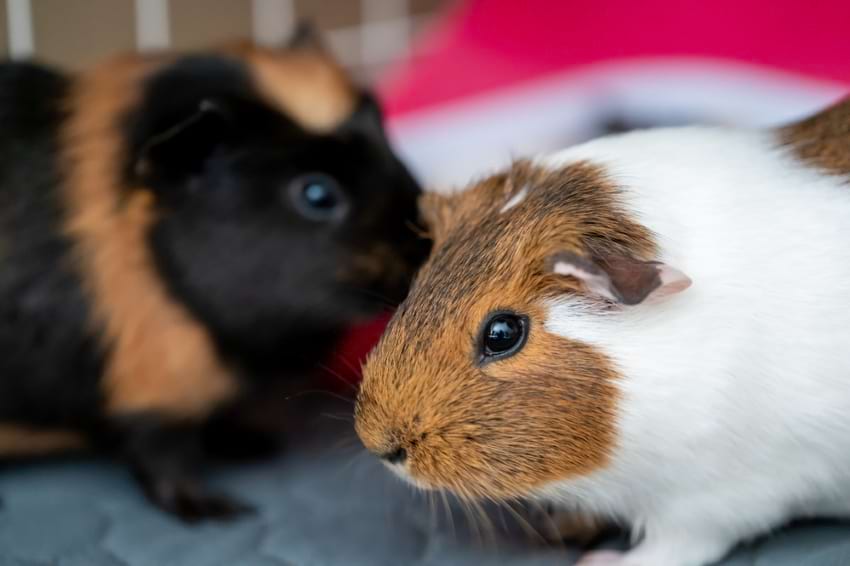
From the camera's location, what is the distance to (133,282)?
114 centimetres

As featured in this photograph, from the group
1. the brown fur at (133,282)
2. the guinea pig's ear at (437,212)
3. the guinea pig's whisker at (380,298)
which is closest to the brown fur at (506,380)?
the guinea pig's ear at (437,212)

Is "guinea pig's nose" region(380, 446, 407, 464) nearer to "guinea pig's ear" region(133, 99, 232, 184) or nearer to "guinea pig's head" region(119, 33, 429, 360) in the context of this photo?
"guinea pig's head" region(119, 33, 429, 360)

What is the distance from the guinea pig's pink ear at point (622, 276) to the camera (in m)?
0.72

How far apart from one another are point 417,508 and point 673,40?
1422 mm

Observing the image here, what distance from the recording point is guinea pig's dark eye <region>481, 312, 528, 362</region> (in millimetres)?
791

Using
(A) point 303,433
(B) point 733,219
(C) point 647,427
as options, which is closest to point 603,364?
(C) point 647,427

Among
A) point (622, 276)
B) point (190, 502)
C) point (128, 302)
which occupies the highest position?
point (622, 276)

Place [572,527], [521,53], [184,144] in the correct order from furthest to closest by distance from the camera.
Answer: [521,53]
[184,144]
[572,527]

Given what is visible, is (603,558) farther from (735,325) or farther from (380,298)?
(380,298)

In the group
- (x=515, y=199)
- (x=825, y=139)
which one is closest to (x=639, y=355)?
(x=515, y=199)

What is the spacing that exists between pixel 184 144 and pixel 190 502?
434 mm

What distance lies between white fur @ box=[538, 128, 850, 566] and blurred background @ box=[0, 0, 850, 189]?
2.38 feet

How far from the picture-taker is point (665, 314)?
0.77m

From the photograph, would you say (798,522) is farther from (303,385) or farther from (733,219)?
(303,385)
